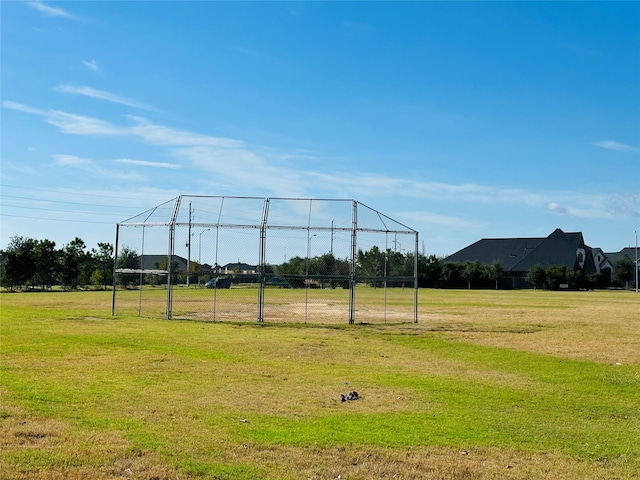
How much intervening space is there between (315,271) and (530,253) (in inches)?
2917

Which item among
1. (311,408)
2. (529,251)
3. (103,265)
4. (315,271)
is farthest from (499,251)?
(311,408)

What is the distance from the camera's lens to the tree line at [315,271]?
2492cm

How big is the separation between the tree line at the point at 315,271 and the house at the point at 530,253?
1915 mm

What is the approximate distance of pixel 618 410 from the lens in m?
9.37

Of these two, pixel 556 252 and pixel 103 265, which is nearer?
pixel 103 265

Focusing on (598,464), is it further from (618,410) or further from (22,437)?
(22,437)

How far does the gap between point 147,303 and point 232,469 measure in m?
27.5

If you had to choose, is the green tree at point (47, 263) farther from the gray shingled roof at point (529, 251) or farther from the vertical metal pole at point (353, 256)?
the gray shingled roof at point (529, 251)

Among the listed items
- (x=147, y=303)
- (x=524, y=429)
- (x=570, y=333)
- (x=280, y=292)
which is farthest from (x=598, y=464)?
(x=280, y=292)

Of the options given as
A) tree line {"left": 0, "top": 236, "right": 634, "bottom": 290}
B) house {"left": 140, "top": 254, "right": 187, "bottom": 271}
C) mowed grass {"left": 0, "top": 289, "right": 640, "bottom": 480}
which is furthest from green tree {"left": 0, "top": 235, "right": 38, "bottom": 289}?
mowed grass {"left": 0, "top": 289, "right": 640, "bottom": 480}

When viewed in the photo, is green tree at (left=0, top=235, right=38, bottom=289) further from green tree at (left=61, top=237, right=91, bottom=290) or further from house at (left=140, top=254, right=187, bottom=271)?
house at (left=140, top=254, right=187, bottom=271)

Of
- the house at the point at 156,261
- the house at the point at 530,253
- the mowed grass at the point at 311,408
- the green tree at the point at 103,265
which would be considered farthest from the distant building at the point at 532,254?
the mowed grass at the point at 311,408

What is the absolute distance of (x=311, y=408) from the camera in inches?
355

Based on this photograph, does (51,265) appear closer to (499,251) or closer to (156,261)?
(156,261)
